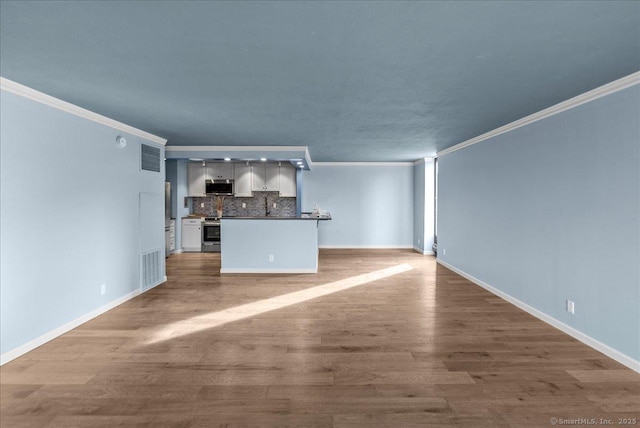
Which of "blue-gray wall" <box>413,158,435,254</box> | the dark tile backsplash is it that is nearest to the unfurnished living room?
"blue-gray wall" <box>413,158,435,254</box>

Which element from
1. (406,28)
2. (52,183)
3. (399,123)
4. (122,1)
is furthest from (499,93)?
(52,183)

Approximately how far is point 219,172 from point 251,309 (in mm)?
5256

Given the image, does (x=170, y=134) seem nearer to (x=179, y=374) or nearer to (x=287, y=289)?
(x=287, y=289)

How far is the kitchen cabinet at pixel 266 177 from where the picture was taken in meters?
8.67

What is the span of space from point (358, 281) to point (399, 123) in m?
2.71

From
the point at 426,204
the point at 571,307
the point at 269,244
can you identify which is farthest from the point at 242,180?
the point at 571,307

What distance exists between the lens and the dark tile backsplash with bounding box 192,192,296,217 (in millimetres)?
9039

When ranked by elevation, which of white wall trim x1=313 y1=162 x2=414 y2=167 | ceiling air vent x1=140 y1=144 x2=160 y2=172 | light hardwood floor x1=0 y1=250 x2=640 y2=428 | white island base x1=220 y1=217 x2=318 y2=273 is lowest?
light hardwood floor x1=0 y1=250 x2=640 y2=428

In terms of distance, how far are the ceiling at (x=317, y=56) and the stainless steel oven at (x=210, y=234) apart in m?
4.79

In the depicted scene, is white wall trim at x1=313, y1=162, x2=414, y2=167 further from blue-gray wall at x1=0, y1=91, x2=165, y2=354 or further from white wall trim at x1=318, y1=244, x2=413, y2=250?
blue-gray wall at x1=0, y1=91, x2=165, y2=354

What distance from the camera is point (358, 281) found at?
5.71 m

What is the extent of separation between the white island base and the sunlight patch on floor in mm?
1006

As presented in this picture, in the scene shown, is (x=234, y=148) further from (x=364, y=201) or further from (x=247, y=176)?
(x=364, y=201)

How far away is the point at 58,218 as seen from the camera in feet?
11.1
